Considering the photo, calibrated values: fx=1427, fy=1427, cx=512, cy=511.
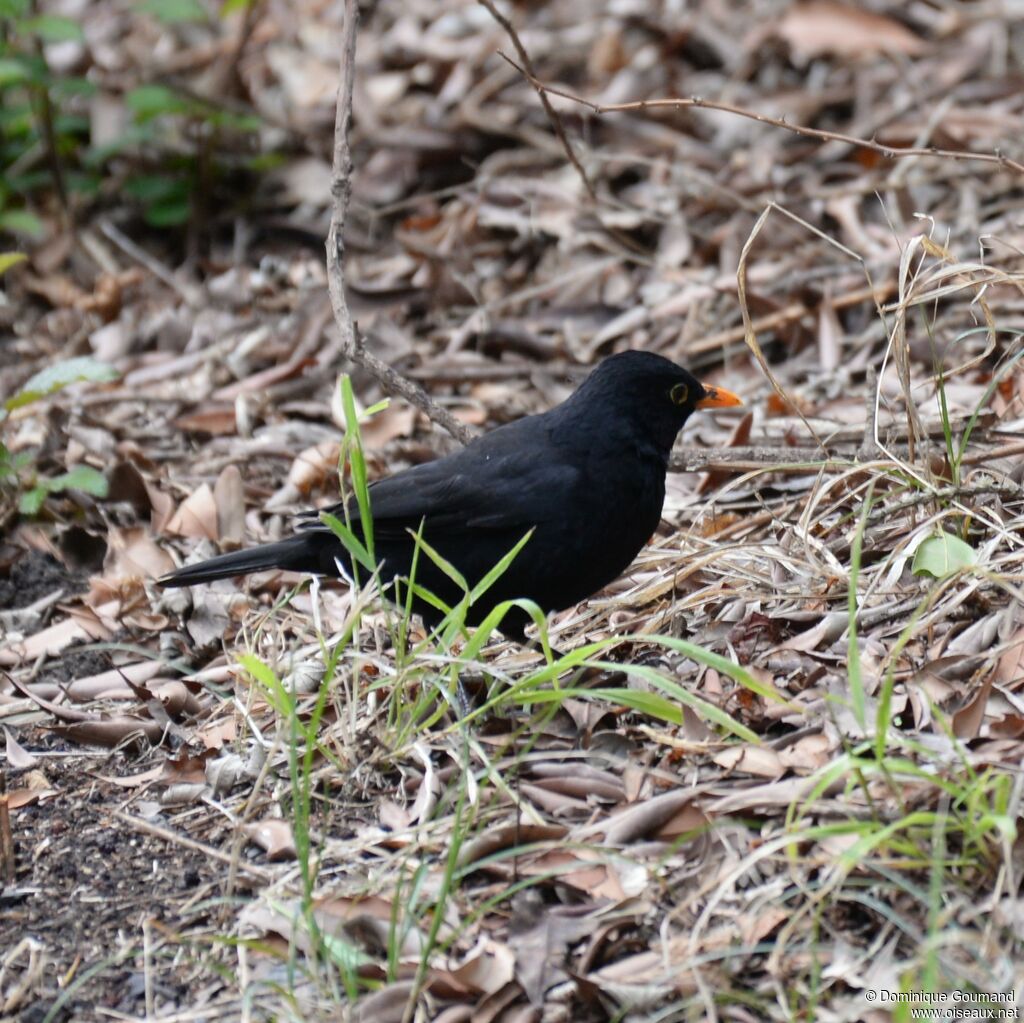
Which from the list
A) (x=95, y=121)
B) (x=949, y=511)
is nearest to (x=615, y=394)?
(x=949, y=511)

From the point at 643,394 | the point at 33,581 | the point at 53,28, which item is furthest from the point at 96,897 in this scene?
the point at 53,28

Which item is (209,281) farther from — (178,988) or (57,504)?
(178,988)

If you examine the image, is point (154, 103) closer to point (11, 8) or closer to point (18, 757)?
point (11, 8)

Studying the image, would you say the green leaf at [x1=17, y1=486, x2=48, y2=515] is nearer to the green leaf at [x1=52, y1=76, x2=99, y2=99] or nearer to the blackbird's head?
the blackbird's head

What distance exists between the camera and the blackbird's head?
420 cm

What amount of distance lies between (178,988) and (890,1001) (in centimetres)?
138

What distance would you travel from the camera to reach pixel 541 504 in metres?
4.00

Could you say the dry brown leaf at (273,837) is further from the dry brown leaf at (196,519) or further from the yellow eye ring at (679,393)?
the dry brown leaf at (196,519)

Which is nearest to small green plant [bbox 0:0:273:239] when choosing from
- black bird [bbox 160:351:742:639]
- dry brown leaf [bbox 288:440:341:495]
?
dry brown leaf [bbox 288:440:341:495]

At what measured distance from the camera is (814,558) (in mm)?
3852

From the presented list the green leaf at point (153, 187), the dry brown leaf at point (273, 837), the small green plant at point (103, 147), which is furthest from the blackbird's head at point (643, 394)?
the green leaf at point (153, 187)

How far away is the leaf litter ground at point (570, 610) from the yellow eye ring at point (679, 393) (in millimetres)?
291

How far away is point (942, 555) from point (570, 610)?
4.25 feet

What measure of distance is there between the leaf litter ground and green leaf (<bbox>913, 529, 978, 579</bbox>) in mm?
11
